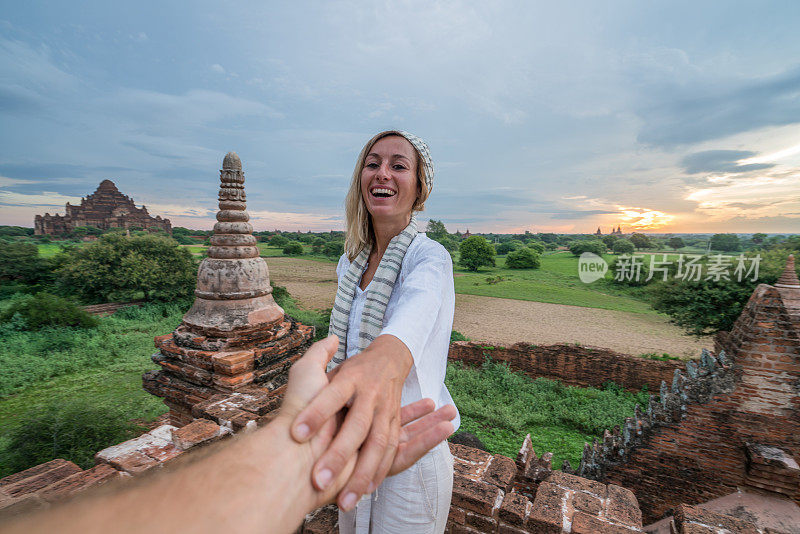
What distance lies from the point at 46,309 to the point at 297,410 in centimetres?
1496

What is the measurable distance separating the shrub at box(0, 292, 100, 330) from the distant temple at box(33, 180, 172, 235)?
36557 mm

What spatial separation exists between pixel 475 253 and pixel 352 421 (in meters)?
40.3

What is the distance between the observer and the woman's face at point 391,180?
1.50 m

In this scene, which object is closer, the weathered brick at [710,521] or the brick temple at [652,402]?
the weathered brick at [710,521]

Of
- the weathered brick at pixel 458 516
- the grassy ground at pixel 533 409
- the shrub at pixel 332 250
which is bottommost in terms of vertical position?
the grassy ground at pixel 533 409

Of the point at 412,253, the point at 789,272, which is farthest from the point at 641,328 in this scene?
the point at 412,253

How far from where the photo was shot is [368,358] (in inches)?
33.0

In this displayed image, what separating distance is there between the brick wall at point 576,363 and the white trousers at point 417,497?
923cm

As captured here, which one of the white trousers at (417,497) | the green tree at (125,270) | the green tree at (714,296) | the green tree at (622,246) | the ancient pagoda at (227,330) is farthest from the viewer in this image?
the green tree at (622,246)

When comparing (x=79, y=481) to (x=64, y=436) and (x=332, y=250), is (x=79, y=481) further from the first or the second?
(x=332, y=250)

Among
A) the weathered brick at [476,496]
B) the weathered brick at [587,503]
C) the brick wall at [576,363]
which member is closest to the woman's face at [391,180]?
the weathered brick at [476,496]

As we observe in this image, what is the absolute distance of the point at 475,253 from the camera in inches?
1572

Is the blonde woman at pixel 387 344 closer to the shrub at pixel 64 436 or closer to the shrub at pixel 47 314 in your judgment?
the shrub at pixel 64 436

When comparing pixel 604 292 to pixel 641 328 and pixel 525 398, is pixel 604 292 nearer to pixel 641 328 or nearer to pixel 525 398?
pixel 641 328
